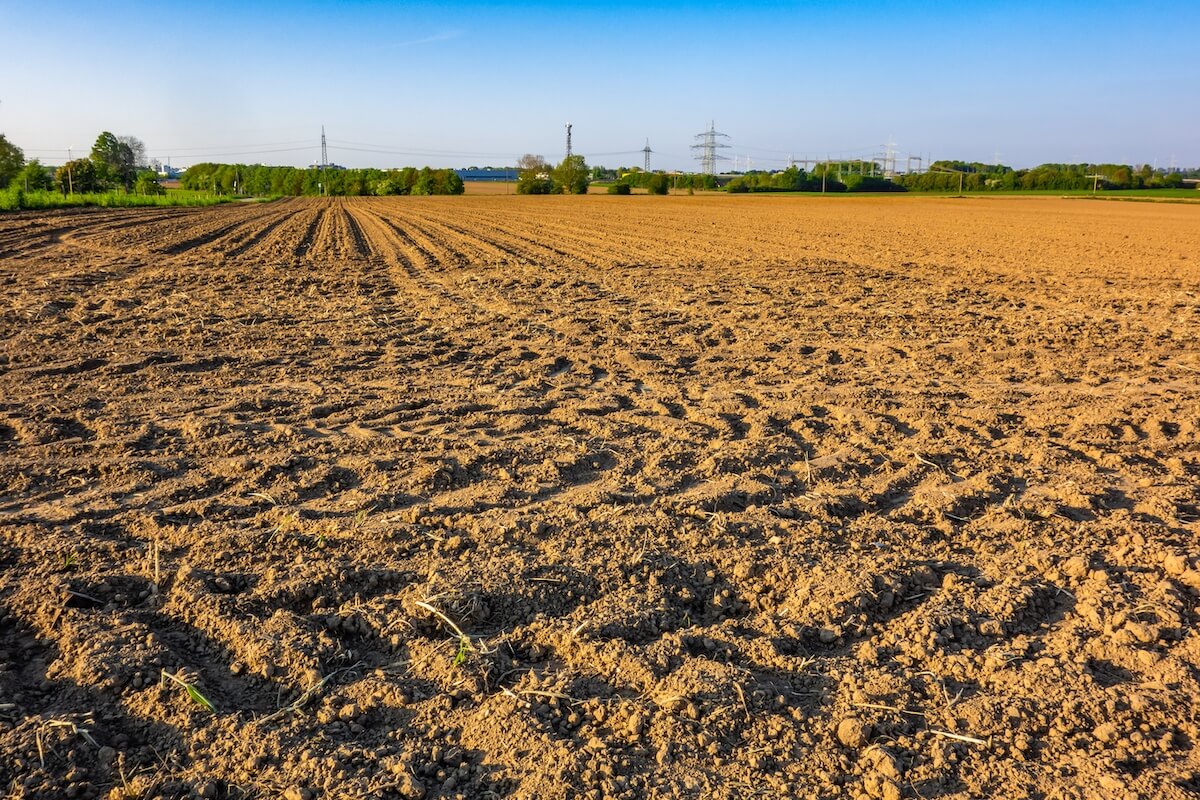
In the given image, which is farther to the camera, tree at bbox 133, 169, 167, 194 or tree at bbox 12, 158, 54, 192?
tree at bbox 133, 169, 167, 194

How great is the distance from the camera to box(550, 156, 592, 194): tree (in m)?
97.1

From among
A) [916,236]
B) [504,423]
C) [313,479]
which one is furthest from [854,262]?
[313,479]

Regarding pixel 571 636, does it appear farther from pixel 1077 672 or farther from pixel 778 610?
pixel 1077 672

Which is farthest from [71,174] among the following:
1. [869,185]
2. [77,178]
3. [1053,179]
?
[1053,179]

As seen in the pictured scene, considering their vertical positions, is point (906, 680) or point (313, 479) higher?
point (313, 479)

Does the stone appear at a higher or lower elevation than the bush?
lower

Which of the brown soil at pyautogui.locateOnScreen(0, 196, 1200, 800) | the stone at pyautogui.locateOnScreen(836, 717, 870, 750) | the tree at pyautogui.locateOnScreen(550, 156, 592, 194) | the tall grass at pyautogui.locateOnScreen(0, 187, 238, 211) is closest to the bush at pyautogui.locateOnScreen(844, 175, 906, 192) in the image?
the tree at pyautogui.locateOnScreen(550, 156, 592, 194)

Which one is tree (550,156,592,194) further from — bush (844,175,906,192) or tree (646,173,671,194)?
bush (844,175,906,192)

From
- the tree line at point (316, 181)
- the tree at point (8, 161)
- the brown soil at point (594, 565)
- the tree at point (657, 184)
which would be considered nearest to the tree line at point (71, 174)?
the tree at point (8, 161)

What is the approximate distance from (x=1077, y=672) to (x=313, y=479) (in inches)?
151

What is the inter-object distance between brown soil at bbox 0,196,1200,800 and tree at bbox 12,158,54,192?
55.2 meters

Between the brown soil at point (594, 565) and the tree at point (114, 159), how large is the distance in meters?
78.1

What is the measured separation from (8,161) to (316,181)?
71418 mm

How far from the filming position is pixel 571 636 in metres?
3.01
